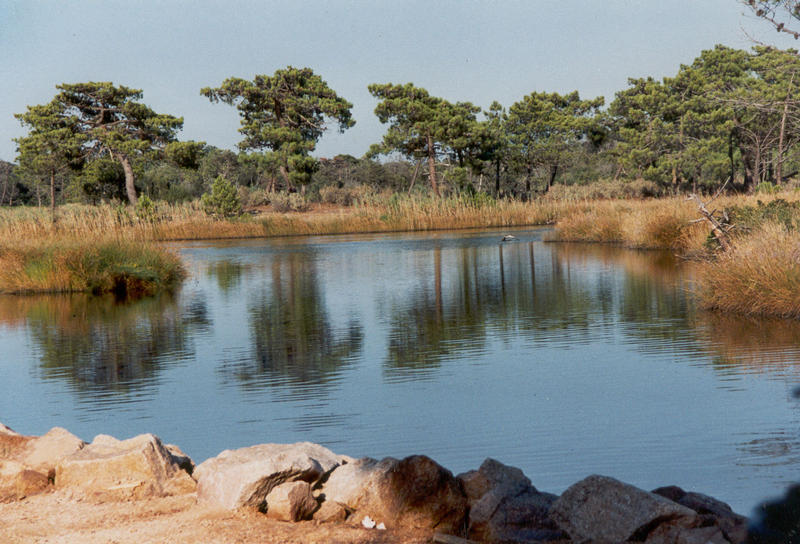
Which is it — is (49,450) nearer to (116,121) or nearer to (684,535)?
(684,535)

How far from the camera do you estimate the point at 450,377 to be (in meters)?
7.41

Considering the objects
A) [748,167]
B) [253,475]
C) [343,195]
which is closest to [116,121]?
[343,195]

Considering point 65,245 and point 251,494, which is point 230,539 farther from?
point 65,245

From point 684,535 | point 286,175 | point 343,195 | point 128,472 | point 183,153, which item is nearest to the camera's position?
point 684,535

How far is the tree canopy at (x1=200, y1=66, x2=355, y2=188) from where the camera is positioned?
147 feet

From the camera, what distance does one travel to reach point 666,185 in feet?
155

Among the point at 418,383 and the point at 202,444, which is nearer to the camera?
the point at 202,444

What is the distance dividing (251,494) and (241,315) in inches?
345

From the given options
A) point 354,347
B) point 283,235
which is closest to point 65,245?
point 354,347

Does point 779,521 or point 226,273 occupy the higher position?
point 226,273

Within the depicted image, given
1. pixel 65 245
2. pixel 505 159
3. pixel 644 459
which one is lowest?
pixel 644 459

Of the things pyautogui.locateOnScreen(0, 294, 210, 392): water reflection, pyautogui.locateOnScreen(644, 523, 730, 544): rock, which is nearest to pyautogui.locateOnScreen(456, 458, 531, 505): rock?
pyautogui.locateOnScreen(644, 523, 730, 544): rock

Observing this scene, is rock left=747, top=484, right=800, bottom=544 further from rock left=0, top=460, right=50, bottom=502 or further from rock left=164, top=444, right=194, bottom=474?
rock left=0, top=460, right=50, bottom=502

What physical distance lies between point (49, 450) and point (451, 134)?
3880 centimetres
